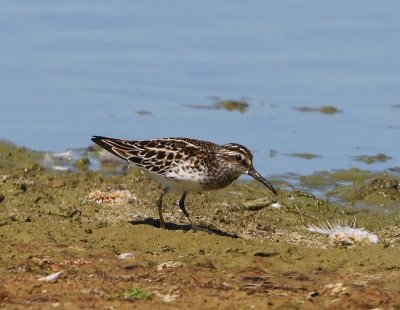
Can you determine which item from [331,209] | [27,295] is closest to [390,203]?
[331,209]

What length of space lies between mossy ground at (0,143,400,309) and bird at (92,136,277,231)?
1.34 ft

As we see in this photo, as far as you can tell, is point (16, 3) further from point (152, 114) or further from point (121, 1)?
point (152, 114)

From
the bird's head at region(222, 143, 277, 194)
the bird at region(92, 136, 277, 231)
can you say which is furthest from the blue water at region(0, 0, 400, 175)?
the bird at region(92, 136, 277, 231)

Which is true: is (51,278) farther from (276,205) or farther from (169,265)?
(276,205)

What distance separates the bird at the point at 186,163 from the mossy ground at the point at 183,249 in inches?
16.1

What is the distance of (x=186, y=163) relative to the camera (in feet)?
41.1

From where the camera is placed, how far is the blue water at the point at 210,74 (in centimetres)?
1767

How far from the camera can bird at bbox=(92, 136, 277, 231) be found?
41.1ft

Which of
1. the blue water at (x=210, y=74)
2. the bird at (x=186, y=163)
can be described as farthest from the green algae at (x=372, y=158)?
the bird at (x=186, y=163)

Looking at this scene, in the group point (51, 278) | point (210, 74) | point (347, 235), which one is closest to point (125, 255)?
point (51, 278)

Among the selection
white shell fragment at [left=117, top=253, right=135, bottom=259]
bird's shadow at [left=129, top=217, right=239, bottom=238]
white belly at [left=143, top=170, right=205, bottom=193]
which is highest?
white belly at [left=143, top=170, right=205, bottom=193]

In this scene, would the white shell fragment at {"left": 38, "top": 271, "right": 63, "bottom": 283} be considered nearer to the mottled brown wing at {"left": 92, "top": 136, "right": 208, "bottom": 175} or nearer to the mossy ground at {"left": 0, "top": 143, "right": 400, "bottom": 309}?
the mossy ground at {"left": 0, "top": 143, "right": 400, "bottom": 309}

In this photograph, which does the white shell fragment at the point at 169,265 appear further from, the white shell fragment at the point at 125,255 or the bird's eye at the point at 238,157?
the bird's eye at the point at 238,157

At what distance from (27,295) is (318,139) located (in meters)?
9.18
